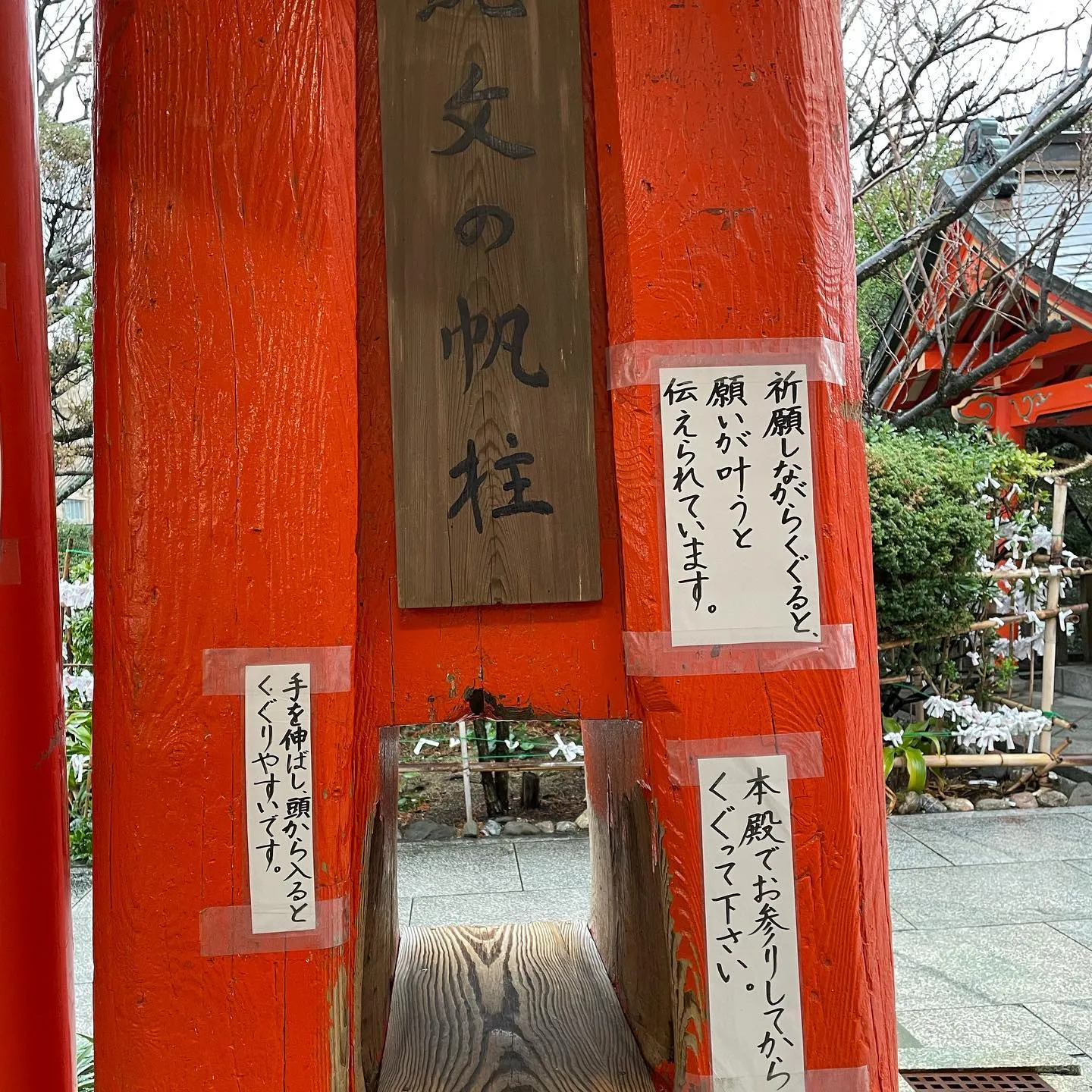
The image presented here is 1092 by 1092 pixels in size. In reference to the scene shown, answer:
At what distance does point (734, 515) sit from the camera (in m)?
1.59

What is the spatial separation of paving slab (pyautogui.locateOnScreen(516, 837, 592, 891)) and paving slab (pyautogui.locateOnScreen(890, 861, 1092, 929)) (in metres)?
1.58

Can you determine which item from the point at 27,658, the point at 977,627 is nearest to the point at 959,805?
the point at 977,627

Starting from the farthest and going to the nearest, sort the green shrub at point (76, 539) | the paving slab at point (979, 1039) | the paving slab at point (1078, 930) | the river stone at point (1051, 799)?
the green shrub at point (76, 539)
the river stone at point (1051, 799)
the paving slab at point (1078, 930)
the paving slab at point (979, 1039)

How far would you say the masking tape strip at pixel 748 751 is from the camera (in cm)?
158

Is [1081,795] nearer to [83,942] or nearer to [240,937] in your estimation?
[83,942]

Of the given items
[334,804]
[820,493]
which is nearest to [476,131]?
[820,493]

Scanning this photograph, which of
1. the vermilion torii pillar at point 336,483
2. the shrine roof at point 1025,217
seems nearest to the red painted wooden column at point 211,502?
the vermilion torii pillar at point 336,483

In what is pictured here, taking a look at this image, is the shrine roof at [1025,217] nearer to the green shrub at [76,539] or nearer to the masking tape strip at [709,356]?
the masking tape strip at [709,356]

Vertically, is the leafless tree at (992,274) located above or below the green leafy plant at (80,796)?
above

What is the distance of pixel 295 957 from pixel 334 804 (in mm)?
232

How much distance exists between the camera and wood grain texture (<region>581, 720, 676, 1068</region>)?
1.82 meters

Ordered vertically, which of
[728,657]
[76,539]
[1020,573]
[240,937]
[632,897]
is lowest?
[632,897]

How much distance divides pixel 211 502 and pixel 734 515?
0.81m

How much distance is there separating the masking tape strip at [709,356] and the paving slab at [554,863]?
12.0ft
